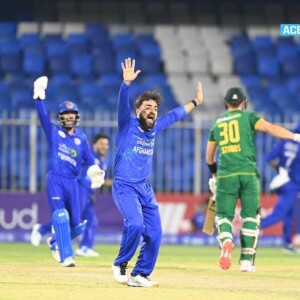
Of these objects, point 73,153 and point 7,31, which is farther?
point 7,31

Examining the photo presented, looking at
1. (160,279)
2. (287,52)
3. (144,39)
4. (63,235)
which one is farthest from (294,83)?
(160,279)

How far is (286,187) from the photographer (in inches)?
840

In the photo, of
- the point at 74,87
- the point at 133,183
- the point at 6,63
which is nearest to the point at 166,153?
the point at 74,87

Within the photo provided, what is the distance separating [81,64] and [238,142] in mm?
14518

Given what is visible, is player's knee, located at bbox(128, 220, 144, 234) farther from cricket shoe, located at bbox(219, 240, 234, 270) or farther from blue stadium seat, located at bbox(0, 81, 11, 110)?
blue stadium seat, located at bbox(0, 81, 11, 110)

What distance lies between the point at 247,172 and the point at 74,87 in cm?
1323

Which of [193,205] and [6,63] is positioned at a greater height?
[6,63]

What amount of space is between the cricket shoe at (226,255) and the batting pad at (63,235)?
214cm

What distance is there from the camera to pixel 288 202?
21.3m

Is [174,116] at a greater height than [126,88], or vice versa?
[126,88]

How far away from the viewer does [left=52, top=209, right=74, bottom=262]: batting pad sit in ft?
51.9

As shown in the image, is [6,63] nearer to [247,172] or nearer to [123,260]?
[247,172]

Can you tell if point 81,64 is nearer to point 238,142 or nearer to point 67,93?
point 67,93

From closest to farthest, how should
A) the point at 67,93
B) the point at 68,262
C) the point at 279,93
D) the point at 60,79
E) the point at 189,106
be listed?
the point at 189,106, the point at 68,262, the point at 67,93, the point at 60,79, the point at 279,93
